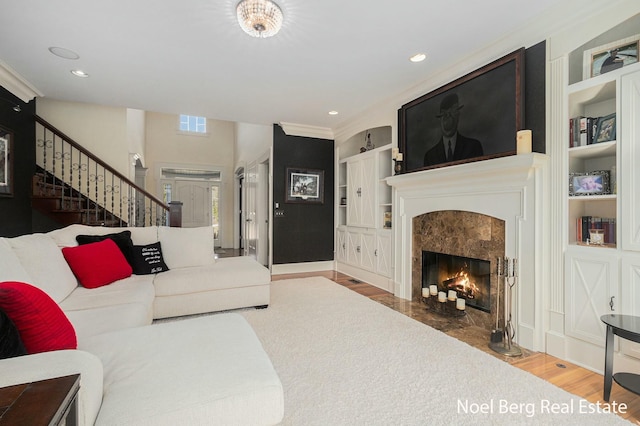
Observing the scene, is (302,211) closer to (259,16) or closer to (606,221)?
(259,16)

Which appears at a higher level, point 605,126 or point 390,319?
point 605,126

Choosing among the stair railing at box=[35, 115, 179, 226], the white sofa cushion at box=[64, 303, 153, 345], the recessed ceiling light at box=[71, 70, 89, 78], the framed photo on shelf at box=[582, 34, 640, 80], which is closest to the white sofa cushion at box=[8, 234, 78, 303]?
the white sofa cushion at box=[64, 303, 153, 345]

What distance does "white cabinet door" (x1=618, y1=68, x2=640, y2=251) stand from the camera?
1882 millimetres

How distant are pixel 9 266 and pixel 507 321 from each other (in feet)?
11.3

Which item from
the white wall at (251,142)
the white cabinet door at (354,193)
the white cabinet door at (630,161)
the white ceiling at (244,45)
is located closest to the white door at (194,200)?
the white wall at (251,142)

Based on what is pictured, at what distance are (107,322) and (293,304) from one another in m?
1.96

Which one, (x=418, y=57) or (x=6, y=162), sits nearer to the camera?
(x=418, y=57)

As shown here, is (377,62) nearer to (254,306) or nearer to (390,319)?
(390,319)

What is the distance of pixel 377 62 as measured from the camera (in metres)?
3.08

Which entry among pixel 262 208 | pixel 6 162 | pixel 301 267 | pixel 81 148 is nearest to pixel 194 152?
pixel 262 208

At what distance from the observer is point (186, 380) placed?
3.78ft

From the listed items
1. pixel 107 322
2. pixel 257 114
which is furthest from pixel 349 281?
pixel 107 322

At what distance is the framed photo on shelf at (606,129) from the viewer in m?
2.03

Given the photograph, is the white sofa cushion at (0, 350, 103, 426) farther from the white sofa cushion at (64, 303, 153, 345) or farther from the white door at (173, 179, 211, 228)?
the white door at (173, 179, 211, 228)
